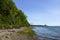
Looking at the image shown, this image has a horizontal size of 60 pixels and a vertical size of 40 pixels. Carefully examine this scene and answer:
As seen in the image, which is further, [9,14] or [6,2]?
[9,14]

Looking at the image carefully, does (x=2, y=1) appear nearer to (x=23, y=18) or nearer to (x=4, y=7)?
(x=4, y=7)

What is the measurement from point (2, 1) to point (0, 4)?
176cm

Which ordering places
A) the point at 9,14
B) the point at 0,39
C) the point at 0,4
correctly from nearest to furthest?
the point at 0,39
the point at 0,4
the point at 9,14

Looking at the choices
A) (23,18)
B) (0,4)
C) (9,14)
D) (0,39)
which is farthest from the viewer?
(23,18)

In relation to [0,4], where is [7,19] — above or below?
below

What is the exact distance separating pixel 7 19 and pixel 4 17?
2.12 m

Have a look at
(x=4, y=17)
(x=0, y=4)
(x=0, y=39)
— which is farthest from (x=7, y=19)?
(x=0, y=39)

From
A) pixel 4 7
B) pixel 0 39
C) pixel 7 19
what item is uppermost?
pixel 4 7

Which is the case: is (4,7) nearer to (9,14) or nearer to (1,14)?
(1,14)

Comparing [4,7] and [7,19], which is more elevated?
[4,7]

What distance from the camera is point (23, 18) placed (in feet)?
385

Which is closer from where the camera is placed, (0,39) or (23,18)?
(0,39)

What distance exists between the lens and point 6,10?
73312 millimetres

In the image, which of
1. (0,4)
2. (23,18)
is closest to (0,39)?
(0,4)
